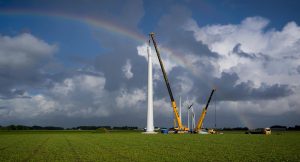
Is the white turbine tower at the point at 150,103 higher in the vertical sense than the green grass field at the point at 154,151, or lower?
higher

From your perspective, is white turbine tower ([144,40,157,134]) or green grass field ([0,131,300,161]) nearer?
green grass field ([0,131,300,161])

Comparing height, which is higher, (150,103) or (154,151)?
A: (150,103)

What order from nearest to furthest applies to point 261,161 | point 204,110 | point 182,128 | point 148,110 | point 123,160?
point 261,161 → point 123,160 → point 148,110 → point 182,128 → point 204,110

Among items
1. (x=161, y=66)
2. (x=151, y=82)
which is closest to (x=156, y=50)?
(x=161, y=66)

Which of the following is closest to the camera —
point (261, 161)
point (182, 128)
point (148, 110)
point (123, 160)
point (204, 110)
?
point (261, 161)

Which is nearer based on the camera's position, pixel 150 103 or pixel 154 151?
pixel 154 151

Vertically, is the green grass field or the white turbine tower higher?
the white turbine tower

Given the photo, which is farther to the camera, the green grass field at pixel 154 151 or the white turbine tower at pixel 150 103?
the white turbine tower at pixel 150 103

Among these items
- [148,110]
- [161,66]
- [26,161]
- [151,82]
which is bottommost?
[26,161]

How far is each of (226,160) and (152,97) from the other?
279ft

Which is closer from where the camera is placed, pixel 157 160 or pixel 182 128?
pixel 157 160

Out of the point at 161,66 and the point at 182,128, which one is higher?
the point at 161,66

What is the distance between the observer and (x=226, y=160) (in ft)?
77.0

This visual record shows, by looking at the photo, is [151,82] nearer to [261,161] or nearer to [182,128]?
[182,128]
